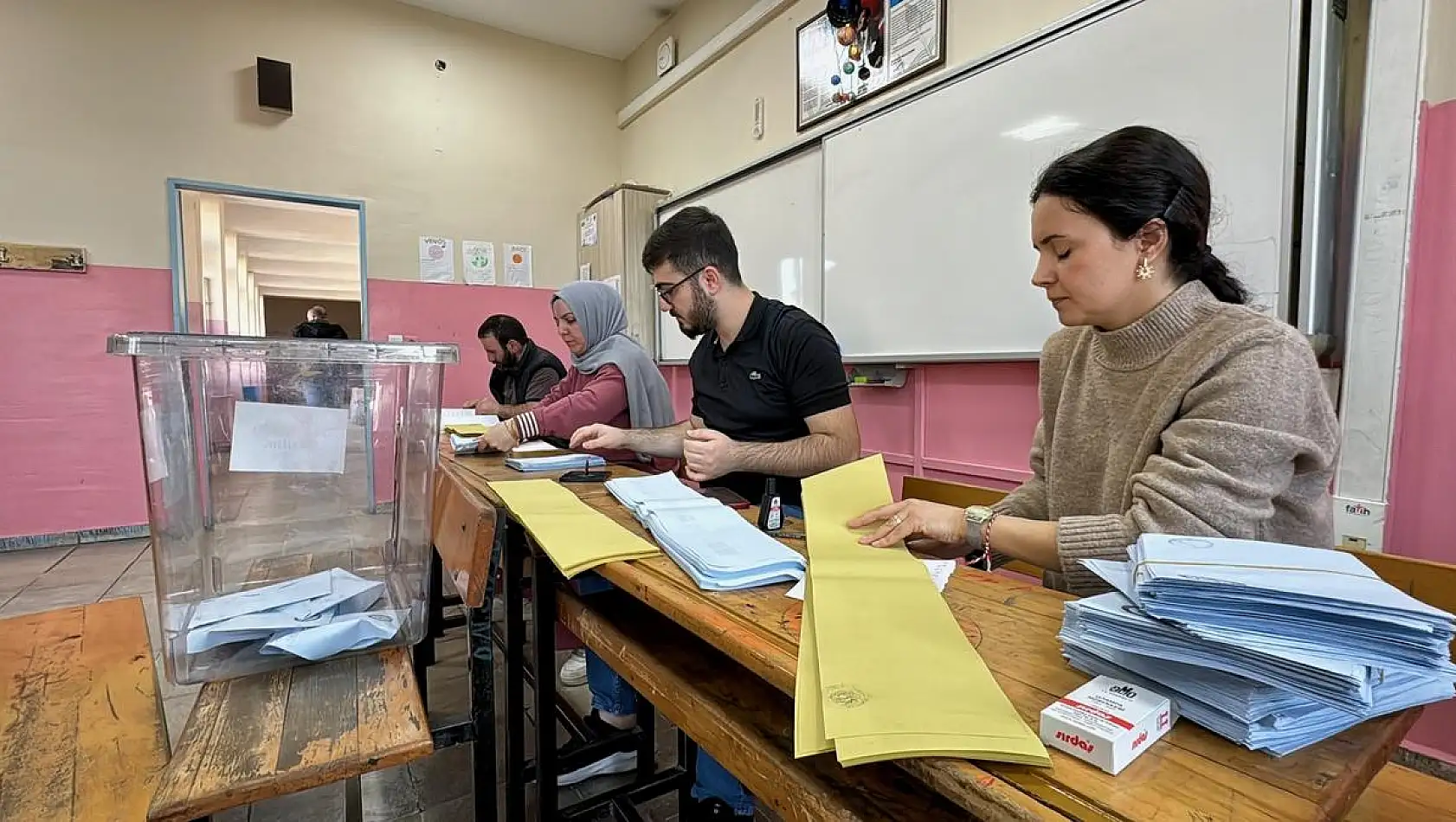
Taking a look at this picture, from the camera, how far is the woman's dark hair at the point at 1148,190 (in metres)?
0.82

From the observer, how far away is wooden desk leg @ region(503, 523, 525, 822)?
4.15ft

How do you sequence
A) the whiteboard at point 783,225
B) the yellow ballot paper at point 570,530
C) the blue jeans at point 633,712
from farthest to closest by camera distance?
the whiteboard at point 783,225 → the blue jeans at point 633,712 → the yellow ballot paper at point 570,530

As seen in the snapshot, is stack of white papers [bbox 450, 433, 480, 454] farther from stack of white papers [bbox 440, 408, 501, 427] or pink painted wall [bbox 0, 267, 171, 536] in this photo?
pink painted wall [bbox 0, 267, 171, 536]

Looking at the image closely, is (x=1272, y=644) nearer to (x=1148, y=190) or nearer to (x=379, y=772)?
(x=1148, y=190)

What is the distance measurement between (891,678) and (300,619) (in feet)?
3.17

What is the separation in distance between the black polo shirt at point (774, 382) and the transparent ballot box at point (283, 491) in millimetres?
753

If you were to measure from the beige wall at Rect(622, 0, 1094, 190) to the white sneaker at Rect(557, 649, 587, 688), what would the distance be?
248 cm

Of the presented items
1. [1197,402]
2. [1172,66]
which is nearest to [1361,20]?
[1172,66]

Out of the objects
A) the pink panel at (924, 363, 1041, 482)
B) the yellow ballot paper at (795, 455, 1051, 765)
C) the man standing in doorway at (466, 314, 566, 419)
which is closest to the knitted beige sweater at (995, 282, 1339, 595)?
the yellow ballot paper at (795, 455, 1051, 765)

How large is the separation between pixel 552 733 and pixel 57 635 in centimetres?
108

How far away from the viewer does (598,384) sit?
6.80ft

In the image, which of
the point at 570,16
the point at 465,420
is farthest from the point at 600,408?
the point at 570,16

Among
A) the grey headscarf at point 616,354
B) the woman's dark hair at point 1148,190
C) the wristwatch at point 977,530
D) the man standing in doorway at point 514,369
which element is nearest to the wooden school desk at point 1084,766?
the wristwatch at point 977,530

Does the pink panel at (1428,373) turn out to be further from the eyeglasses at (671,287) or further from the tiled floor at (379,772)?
the tiled floor at (379,772)
